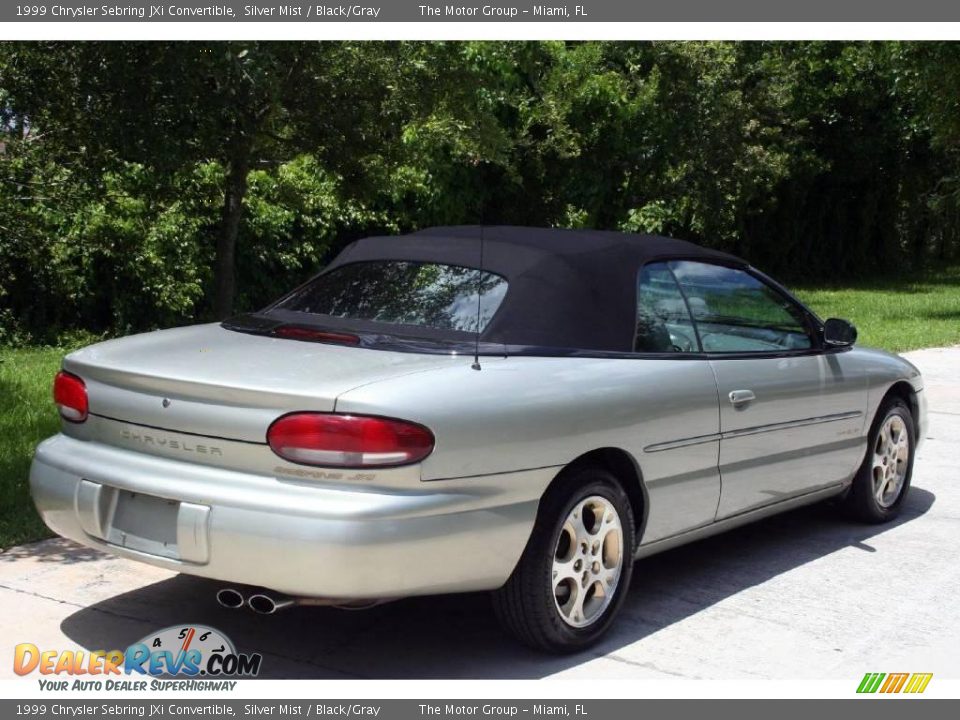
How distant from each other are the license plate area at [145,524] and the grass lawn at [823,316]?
1749 millimetres

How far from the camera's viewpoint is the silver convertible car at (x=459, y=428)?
4047 millimetres

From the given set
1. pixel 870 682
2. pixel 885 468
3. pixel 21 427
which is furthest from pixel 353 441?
pixel 21 427

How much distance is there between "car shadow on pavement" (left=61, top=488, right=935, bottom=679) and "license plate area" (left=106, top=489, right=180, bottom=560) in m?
0.53

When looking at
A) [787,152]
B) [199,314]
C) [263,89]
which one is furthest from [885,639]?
[787,152]

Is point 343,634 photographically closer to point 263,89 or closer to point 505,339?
point 505,339

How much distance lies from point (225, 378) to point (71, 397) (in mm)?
819

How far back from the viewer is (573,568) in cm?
464

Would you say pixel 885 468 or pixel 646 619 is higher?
pixel 885 468

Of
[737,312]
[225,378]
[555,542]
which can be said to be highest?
[737,312]

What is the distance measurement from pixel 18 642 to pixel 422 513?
1.69 meters

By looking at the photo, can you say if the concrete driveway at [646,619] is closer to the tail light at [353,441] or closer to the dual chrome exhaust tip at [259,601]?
the dual chrome exhaust tip at [259,601]

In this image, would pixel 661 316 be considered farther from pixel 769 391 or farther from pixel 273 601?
pixel 273 601

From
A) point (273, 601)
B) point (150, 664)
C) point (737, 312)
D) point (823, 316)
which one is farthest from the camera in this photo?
point (823, 316)
